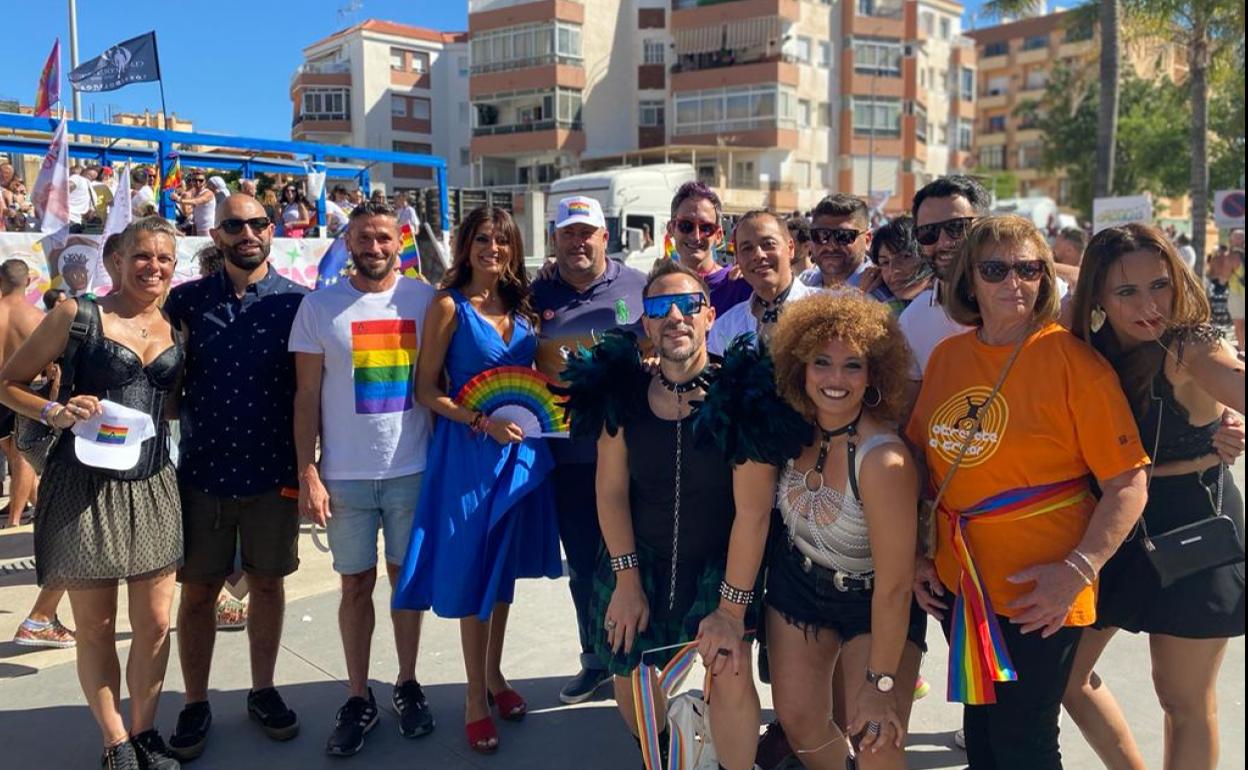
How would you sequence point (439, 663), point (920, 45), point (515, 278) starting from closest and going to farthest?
point (515, 278) → point (439, 663) → point (920, 45)

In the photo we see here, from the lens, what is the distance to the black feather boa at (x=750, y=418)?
2.65 meters

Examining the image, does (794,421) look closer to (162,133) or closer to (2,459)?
(2,459)

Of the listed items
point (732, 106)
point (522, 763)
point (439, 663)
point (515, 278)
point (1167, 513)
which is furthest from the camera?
point (732, 106)

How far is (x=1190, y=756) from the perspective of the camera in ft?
8.70

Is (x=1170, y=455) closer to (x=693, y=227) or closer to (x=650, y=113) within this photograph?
(x=693, y=227)

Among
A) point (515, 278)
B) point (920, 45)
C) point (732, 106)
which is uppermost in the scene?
point (920, 45)

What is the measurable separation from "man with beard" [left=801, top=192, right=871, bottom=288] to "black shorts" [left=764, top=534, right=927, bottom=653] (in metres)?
1.68

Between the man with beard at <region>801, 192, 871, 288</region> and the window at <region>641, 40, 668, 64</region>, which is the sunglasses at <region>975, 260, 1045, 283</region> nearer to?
the man with beard at <region>801, 192, 871, 288</region>

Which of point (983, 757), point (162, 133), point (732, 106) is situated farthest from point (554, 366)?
point (732, 106)

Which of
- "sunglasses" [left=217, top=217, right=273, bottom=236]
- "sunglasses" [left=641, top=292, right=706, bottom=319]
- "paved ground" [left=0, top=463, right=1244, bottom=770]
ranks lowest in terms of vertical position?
"paved ground" [left=0, top=463, right=1244, bottom=770]

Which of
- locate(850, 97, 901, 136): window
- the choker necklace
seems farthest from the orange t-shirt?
locate(850, 97, 901, 136): window

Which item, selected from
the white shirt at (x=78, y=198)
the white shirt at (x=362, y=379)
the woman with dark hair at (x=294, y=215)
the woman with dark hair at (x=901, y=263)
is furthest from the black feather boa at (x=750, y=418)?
the woman with dark hair at (x=294, y=215)

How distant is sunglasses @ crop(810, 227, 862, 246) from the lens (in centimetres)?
407

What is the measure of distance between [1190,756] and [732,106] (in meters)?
43.6
